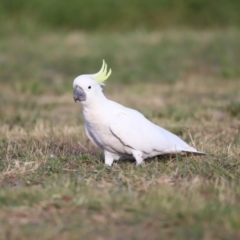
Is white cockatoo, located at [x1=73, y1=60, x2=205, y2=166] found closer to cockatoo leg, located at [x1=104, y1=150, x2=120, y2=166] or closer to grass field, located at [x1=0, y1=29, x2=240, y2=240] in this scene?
cockatoo leg, located at [x1=104, y1=150, x2=120, y2=166]

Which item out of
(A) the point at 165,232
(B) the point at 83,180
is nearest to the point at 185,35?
(B) the point at 83,180

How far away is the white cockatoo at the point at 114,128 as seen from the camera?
502 centimetres

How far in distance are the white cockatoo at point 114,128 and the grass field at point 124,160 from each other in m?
0.12

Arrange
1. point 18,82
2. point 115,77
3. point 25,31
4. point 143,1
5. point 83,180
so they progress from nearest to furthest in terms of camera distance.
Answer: point 83,180 < point 18,82 < point 115,77 < point 25,31 < point 143,1

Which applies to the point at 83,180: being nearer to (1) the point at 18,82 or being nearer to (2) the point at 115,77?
(1) the point at 18,82

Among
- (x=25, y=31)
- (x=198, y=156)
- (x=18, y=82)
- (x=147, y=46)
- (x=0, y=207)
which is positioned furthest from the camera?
(x=25, y=31)

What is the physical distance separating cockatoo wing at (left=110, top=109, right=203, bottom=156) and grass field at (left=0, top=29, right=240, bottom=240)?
0.12 metres

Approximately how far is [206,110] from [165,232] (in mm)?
4887

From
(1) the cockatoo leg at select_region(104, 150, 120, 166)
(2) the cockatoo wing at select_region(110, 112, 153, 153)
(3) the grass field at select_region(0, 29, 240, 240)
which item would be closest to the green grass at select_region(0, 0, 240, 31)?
(3) the grass field at select_region(0, 29, 240, 240)

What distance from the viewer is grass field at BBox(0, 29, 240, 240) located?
384 cm

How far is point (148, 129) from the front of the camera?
17.1ft

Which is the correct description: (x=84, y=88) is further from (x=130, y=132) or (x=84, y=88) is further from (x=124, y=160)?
(x=124, y=160)

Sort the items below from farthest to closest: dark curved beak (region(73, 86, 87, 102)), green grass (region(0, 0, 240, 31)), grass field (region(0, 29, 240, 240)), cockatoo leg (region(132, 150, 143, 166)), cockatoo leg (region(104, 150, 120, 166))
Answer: green grass (region(0, 0, 240, 31)), cockatoo leg (region(104, 150, 120, 166)), cockatoo leg (region(132, 150, 143, 166)), dark curved beak (region(73, 86, 87, 102)), grass field (region(0, 29, 240, 240))

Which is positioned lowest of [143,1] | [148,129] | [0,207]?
[0,207]
